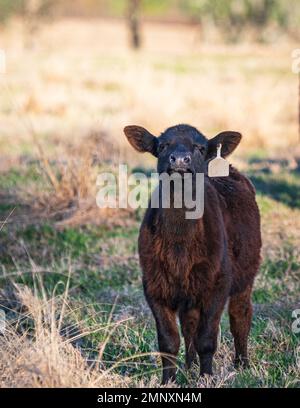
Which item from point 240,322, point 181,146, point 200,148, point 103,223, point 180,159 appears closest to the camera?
point 180,159

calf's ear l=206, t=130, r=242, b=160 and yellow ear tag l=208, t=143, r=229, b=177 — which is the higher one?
calf's ear l=206, t=130, r=242, b=160

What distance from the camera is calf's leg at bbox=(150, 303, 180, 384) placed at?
19.5 feet

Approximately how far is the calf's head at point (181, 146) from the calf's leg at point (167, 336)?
96 cm

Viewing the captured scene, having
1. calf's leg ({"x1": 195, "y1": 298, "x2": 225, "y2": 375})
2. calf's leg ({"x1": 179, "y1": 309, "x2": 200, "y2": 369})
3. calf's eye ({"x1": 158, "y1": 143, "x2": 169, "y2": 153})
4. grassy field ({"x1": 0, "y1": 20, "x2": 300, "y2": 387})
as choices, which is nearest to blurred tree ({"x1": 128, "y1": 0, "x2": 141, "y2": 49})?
grassy field ({"x1": 0, "y1": 20, "x2": 300, "y2": 387})

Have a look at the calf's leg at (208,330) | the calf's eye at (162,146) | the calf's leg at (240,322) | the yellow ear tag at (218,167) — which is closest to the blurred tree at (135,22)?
the calf's leg at (240,322)

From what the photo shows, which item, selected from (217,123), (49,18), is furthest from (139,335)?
(49,18)

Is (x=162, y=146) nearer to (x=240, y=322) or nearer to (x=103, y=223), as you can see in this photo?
(x=240, y=322)

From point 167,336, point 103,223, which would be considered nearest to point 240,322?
point 167,336

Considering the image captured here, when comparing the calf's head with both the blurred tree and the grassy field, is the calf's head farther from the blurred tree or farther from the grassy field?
the blurred tree

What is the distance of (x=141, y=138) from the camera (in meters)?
6.29

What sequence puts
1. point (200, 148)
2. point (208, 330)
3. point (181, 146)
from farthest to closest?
1. point (200, 148)
2. point (208, 330)
3. point (181, 146)

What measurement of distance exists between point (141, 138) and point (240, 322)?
170cm

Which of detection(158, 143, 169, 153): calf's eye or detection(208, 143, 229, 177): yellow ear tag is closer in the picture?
detection(158, 143, 169, 153): calf's eye

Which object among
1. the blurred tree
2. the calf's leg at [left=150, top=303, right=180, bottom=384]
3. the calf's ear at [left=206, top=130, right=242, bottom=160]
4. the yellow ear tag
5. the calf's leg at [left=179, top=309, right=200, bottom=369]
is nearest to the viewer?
the calf's leg at [left=150, top=303, right=180, bottom=384]
